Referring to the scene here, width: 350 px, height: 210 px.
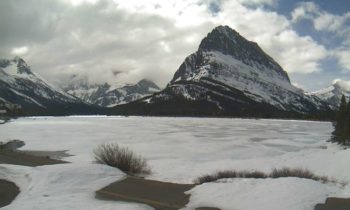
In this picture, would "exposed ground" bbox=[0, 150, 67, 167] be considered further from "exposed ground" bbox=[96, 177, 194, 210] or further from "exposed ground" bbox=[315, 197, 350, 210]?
"exposed ground" bbox=[315, 197, 350, 210]

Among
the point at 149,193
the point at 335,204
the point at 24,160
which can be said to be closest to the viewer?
the point at 335,204

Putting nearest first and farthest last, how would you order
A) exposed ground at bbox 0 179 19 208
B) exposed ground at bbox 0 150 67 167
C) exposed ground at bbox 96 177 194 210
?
exposed ground at bbox 96 177 194 210 → exposed ground at bbox 0 179 19 208 → exposed ground at bbox 0 150 67 167

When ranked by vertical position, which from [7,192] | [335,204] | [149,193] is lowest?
[7,192]

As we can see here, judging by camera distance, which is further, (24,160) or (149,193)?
(24,160)

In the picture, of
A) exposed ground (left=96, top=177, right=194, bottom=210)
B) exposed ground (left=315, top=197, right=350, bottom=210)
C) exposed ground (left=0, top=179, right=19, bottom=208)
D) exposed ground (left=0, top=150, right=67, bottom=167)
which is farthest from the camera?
exposed ground (left=0, top=150, right=67, bottom=167)

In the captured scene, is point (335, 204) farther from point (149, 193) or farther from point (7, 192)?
point (7, 192)

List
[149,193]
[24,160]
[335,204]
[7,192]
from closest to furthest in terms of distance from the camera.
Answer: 1. [335,204]
2. [149,193]
3. [7,192]
4. [24,160]

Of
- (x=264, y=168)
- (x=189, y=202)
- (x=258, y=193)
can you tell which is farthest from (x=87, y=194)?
(x=264, y=168)

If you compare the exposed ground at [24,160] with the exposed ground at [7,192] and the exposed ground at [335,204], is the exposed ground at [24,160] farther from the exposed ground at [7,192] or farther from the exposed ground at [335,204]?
the exposed ground at [335,204]

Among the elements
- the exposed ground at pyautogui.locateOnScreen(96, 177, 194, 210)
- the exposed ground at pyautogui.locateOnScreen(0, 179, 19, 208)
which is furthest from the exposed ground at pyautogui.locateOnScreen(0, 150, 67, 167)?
the exposed ground at pyautogui.locateOnScreen(96, 177, 194, 210)

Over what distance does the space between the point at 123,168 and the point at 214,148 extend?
69.6 ft

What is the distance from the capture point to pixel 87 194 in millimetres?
17312

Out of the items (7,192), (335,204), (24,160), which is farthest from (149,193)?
(24,160)

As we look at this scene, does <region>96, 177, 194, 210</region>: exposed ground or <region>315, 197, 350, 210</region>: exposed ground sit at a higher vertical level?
<region>315, 197, 350, 210</region>: exposed ground
